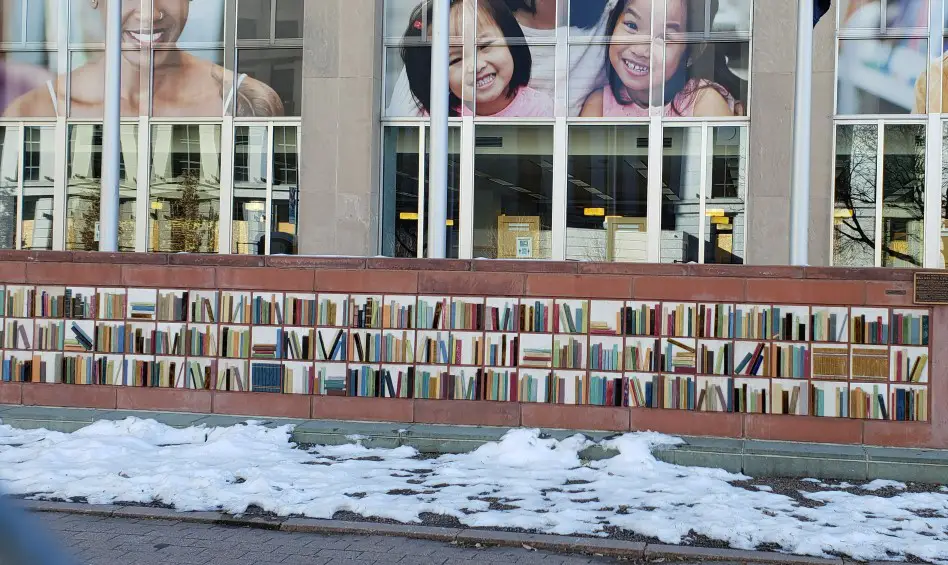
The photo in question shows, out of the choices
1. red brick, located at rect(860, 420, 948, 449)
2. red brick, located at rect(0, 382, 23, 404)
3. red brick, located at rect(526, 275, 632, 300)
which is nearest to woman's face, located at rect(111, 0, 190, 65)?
red brick, located at rect(0, 382, 23, 404)

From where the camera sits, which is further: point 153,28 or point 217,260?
point 153,28

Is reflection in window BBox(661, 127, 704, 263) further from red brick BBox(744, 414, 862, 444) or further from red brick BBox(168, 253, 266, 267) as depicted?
red brick BBox(168, 253, 266, 267)

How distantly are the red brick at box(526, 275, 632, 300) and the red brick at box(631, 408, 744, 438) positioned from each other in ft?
4.11

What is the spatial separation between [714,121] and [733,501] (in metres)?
11.6

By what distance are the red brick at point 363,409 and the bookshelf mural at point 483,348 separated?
0.09m

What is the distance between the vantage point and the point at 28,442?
9.59 meters

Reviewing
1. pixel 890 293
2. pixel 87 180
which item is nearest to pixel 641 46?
pixel 890 293

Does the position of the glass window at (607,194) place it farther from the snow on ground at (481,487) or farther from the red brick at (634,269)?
the snow on ground at (481,487)

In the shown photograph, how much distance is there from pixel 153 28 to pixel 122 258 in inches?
412

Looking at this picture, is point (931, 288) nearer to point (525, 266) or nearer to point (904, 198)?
point (525, 266)

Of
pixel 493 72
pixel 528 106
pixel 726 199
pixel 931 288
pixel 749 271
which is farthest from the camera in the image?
pixel 493 72

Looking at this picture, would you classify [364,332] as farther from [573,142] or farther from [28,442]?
[573,142]

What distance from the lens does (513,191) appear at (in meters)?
18.7

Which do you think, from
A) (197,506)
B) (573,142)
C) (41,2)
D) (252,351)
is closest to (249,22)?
(41,2)
